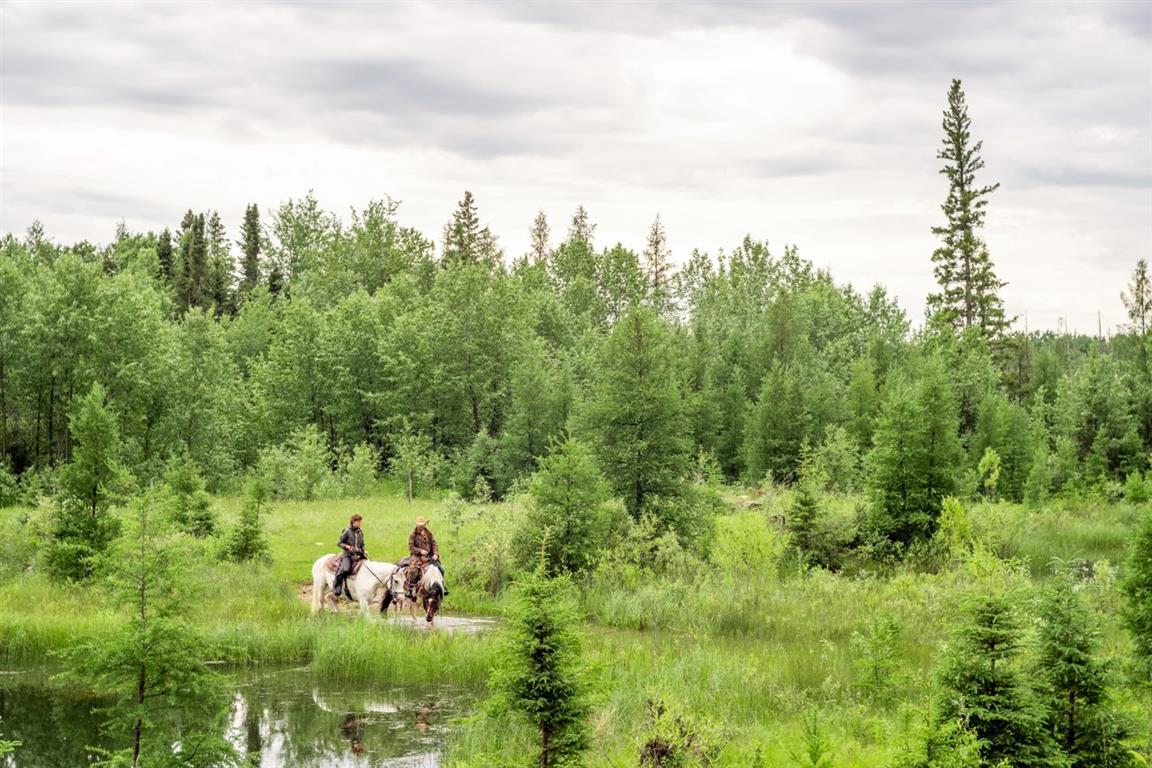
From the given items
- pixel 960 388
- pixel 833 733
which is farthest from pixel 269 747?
pixel 960 388

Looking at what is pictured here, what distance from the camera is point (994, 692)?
10.0 meters

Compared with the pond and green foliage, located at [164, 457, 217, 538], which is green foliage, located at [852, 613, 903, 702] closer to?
the pond

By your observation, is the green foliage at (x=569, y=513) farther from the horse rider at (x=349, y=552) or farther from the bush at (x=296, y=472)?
the bush at (x=296, y=472)

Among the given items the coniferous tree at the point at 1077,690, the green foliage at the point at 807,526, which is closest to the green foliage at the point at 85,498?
the green foliage at the point at 807,526

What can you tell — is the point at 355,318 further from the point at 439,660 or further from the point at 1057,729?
the point at 1057,729

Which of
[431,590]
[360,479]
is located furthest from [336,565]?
[360,479]

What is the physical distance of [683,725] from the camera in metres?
12.5

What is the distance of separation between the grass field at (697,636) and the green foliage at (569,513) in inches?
37.0

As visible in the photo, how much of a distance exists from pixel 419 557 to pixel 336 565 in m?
2.16

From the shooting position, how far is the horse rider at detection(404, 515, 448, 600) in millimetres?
23000

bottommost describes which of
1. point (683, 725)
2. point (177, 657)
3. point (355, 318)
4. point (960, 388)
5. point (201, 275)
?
point (683, 725)

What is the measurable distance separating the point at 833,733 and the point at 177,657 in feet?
28.5

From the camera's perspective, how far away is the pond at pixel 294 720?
1507 centimetres

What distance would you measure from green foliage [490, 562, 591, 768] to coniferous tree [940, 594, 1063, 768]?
12.0 feet
